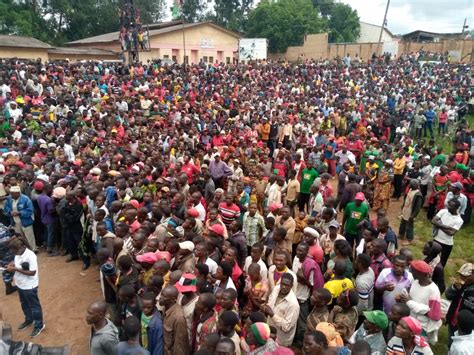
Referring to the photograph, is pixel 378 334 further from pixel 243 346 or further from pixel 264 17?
pixel 264 17

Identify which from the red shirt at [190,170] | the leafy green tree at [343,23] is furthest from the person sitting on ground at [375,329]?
the leafy green tree at [343,23]

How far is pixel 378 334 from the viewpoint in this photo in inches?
133

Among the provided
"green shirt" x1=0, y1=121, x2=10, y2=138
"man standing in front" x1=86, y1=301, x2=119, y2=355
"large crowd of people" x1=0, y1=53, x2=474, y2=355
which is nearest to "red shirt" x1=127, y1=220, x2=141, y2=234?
"large crowd of people" x1=0, y1=53, x2=474, y2=355

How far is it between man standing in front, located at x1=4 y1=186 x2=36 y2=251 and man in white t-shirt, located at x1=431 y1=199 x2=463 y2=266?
7085 millimetres

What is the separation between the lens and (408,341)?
3.21 metres

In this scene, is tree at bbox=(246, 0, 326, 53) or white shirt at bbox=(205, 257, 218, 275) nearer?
white shirt at bbox=(205, 257, 218, 275)

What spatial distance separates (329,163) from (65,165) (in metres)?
6.98

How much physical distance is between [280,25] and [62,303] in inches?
1632

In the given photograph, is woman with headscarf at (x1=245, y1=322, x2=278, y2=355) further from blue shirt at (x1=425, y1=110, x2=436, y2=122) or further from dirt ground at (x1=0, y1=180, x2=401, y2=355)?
blue shirt at (x1=425, y1=110, x2=436, y2=122)

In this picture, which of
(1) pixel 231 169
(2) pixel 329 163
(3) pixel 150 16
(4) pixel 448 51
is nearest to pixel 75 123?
(1) pixel 231 169

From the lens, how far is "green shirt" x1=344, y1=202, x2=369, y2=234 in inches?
250

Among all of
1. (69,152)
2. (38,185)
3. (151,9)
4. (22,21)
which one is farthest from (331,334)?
(151,9)

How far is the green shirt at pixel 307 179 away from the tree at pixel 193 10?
1926 inches

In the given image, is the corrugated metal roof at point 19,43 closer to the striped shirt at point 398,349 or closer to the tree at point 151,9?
the striped shirt at point 398,349
